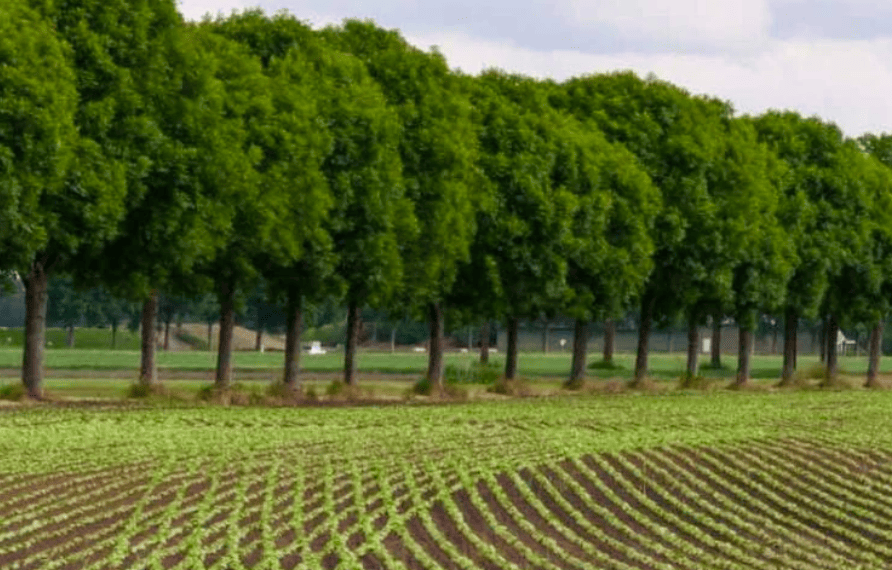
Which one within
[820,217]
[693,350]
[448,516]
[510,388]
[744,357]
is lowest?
[448,516]

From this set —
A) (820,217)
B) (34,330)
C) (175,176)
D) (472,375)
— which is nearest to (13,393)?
(34,330)

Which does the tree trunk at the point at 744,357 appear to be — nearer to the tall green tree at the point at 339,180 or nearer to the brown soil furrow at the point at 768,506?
the tall green tree at the point at 339,180

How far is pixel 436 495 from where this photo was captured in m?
25.6

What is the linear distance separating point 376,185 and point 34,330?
1098cm

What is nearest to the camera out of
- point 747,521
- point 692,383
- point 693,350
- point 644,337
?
point 747,521

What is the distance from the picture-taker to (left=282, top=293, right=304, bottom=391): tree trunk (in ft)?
172

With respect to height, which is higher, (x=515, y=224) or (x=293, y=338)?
(x=515, y=224)

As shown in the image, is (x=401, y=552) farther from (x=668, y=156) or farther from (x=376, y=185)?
(x=668, y=156)

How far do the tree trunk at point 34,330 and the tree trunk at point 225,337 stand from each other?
5828 millimetres

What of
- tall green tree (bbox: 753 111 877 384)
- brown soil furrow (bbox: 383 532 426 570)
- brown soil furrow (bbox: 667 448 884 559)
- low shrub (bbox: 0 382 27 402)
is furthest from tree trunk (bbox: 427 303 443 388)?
brown soil furrow (bbox: 383 532 426 570)

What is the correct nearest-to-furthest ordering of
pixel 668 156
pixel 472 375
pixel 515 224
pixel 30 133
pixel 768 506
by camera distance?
pixel 768 506 < pixel 30 133 < pixel 515 224 < pixel 668 156 < pixel 472 375

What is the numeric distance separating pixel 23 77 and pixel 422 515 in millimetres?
21554

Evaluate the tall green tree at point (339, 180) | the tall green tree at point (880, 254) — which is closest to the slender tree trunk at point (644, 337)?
the tall green tree at point (880, 254)

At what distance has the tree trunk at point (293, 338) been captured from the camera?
172 ft
